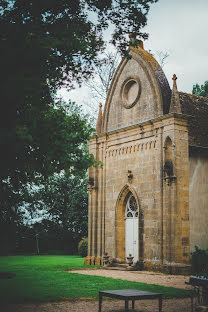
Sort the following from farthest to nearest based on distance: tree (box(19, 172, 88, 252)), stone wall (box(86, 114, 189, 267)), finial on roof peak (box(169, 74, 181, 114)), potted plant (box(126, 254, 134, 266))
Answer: tree (box(19, 172, 88, 252)) < potted plant (box(126, 254, 134, 266)) < finial on roof peak (box(169, 74, 181, 114)) < stone wall (box(86, 114, 189, 267))

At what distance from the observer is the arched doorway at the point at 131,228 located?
69.3 ft

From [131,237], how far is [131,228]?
0.45 m

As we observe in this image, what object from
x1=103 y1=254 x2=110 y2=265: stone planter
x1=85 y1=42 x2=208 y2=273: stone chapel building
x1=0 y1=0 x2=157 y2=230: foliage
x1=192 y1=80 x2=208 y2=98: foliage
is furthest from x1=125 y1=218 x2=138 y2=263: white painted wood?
x1=192 y1=80 x2=208 y2=98: foliage

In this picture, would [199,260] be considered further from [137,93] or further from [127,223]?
[137,93]

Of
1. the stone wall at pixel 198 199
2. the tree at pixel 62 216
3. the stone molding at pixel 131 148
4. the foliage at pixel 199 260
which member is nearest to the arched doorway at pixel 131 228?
the stone molding at pixel 131 148

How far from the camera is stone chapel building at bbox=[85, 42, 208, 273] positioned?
1880cm

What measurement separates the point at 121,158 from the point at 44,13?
13.6 metres

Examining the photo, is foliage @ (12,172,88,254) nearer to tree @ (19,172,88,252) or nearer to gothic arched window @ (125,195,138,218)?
tree @ (19,172,88,252)

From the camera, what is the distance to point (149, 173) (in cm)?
2042

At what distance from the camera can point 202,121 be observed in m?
21.2

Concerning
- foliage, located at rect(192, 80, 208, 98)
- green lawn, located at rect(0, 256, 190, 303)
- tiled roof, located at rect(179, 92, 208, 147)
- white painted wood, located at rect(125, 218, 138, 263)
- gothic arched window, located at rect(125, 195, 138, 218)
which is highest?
foliage, located at rect(192, 80, 208, 98)

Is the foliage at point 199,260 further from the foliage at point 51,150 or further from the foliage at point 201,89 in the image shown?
the foliage at point 201,89

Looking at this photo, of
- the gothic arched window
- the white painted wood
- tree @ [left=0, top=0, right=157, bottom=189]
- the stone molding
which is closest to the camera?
tree @ [left=0, top=0, right=157, bottom=189]

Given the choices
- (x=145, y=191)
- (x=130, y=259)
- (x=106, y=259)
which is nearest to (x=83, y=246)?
(x=106, y=259)
